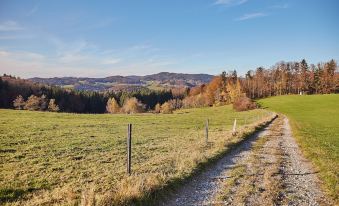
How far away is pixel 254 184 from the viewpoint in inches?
479

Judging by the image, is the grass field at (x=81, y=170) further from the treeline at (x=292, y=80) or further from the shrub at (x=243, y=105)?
the treeline at (x=292, y=80)

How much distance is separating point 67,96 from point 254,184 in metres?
147

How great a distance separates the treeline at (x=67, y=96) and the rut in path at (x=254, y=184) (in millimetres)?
117814

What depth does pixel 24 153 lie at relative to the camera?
1972cm

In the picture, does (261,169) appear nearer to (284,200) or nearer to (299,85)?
(284,200)

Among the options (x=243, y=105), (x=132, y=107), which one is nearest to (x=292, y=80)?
(x=243, y=105)

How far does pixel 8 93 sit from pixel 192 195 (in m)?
129

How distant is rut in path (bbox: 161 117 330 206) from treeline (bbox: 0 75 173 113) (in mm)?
117814

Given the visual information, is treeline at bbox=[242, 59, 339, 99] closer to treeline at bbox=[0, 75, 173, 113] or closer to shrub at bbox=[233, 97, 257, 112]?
shrub at bbox=[233, 97, 257, 112]

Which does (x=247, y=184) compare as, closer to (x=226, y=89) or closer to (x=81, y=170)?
(x=81, y=170)

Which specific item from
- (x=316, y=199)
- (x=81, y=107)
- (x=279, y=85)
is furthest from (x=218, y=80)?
(x=316, y=199)

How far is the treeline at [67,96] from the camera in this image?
125 metres

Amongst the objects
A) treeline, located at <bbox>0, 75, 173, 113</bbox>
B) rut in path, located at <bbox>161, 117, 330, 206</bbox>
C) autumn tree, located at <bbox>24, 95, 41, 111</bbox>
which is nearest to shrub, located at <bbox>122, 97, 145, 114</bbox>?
treeline, located at <bbox>0, 75, 173, 113</bbox>

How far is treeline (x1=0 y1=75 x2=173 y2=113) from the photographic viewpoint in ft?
409
